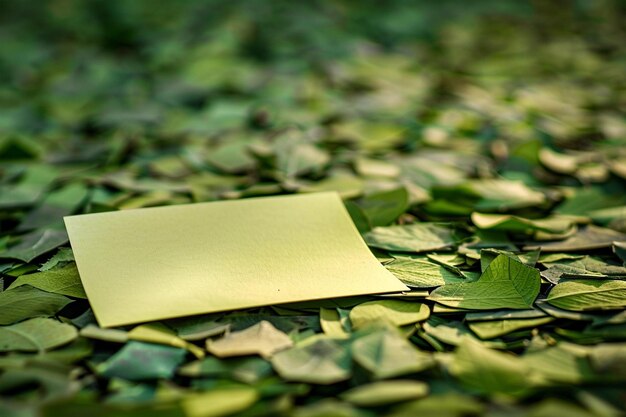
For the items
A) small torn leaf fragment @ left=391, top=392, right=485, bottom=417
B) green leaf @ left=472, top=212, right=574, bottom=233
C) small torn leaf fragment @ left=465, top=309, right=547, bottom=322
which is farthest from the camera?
green leaf @ left=472, top=212, right=574, bottom=233

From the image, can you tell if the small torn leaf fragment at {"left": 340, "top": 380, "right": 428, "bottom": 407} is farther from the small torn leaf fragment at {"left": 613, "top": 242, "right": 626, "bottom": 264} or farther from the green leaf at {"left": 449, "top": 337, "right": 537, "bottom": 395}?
the small torn leaf fragment at {"left": 613, "top": 242, "right": 626, "bottom": 264}

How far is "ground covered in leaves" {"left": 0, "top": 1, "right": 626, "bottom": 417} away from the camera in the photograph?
1.23 feet

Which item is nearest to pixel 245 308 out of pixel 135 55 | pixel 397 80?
pixel 397 80

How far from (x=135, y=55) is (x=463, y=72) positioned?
0.59 metres

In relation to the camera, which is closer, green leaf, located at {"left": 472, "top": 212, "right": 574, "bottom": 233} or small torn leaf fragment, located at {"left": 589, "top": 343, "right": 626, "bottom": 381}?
small torn leaf fragment, located at {"left": 589, "top": 343, "right": 626, "bottom": 381}

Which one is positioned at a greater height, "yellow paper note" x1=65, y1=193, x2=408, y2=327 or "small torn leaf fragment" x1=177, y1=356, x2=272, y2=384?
"yellow paper note" x1=65, y1=193, x2=408, y2=327

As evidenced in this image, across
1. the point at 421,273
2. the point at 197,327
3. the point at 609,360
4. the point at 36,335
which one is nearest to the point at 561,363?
the point at 609,360

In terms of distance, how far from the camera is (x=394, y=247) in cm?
53

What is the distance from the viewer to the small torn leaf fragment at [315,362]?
0.37m

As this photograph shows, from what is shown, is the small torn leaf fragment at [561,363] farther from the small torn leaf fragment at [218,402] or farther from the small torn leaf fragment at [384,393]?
the small torn leaf fragment at [218,402]

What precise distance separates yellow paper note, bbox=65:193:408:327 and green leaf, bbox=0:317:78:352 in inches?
1.0

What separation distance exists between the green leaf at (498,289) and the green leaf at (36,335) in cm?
27

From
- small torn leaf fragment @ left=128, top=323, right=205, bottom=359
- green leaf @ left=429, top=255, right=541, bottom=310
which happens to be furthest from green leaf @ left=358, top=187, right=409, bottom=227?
small torn leaf fragment @ left=128, top=323, right=205, bottom=359

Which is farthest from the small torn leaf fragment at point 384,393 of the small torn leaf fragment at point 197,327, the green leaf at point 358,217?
the green leaf at point 358,217
